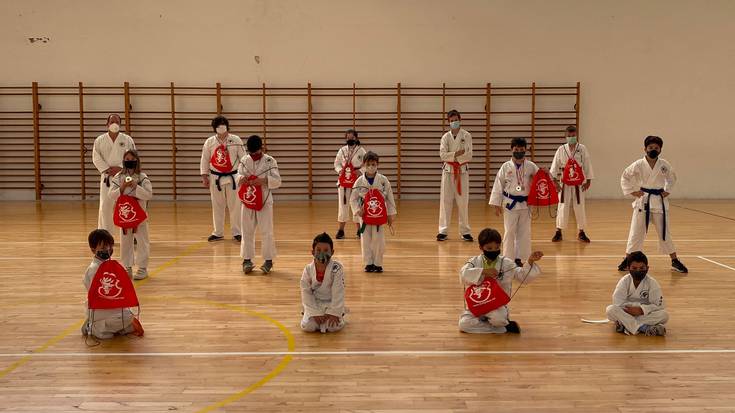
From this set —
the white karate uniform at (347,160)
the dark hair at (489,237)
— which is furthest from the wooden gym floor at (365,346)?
the white karate uniform at (347,160)

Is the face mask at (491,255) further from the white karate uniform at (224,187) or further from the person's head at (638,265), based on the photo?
the white karate uniform at (224,187)

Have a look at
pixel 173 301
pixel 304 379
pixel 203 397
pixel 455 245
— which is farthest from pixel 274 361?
pixel 455 245

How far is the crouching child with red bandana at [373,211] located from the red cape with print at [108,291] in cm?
332

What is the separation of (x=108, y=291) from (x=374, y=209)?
11.5 feet

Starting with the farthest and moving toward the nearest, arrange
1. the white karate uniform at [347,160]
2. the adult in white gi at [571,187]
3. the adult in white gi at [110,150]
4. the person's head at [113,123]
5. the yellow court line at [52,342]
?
1. the white karate uniform at [347,160]
2. the adult in white gi at [571,187]
3. the adult in white gi at [110,150]
4. the person's head at [113,123]
5. the yellow court line at [52,342]

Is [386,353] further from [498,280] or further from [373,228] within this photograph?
[373,228]

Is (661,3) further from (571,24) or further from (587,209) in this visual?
(587,209)

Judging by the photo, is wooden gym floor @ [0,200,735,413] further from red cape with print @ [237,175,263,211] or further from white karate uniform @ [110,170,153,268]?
red cape with print @ [237,175,263,211]

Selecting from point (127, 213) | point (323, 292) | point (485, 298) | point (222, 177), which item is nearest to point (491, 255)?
point (485, 298)

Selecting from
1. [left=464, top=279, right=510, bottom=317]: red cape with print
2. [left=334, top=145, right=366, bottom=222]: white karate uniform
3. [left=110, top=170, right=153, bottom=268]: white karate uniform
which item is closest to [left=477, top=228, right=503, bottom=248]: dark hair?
[left=464, top=279, right=510, bottom=317]: red cape with print

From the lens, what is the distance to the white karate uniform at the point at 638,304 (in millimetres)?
5699

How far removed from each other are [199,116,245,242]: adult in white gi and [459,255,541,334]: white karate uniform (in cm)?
546

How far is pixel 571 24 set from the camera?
1623 centimetres

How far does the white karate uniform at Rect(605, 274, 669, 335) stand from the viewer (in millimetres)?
5699
